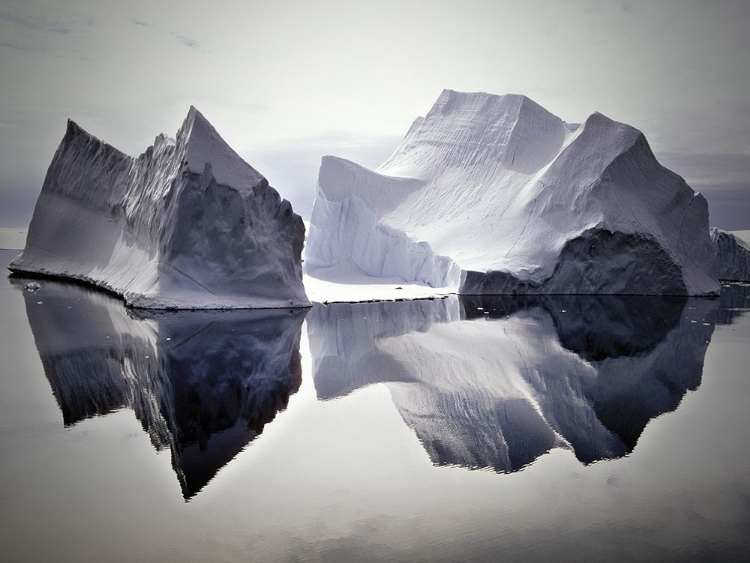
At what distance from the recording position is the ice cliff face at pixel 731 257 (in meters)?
27.4

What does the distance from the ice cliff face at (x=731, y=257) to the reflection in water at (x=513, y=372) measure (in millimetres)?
18592

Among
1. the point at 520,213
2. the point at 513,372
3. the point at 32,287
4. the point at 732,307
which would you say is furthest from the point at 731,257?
the point at 513,372

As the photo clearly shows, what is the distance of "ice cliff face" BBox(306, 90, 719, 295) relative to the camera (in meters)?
14.8

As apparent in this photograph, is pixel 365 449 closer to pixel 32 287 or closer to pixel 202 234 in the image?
pixel 202 234

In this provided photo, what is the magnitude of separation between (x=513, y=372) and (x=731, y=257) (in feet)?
84.8

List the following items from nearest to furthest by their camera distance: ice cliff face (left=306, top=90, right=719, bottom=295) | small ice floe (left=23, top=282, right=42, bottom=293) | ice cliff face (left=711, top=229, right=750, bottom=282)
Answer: small ice floe (left=23, top=282, right=42, bottom=293), ice cliff face (left=306, top=90, right=719, bottom=295), ice cliff face (left=711, top=229, right=750, bottom=282)

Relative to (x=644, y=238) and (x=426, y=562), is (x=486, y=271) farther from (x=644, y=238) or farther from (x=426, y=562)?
(x=426, y=562)

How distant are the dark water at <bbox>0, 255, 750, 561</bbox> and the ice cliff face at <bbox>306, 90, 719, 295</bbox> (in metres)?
7.60

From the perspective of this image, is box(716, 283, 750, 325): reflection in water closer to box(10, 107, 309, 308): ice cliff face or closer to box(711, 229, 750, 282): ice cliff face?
box(10, 107, 309, 308): ice cliff face

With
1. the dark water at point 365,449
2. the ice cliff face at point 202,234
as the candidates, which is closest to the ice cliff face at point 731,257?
the ice cliff face at point 202,234

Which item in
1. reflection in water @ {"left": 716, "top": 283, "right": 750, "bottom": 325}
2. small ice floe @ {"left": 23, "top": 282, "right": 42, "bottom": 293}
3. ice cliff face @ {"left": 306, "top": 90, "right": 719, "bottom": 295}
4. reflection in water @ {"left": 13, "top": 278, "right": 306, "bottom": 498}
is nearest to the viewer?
reflection in water @ {"left": 13, "top": 278, "right": 306, "bottom": 498}

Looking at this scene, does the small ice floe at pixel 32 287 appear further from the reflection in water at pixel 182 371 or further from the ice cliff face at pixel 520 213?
the ice cliff face at pixel 520 213

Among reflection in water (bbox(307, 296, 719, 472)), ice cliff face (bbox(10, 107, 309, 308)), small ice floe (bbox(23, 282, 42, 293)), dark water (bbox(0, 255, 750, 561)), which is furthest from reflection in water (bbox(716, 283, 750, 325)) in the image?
small ice floe (bbox(23, 282, 42, 293))

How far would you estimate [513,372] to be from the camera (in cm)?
566
